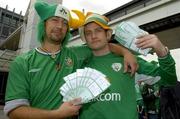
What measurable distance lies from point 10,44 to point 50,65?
1865 cm

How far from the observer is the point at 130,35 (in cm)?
196

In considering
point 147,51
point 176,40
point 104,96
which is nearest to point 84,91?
point 104,96

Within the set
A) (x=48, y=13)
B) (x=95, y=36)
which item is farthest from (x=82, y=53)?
(x=48, y=13)

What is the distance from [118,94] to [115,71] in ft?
0.57

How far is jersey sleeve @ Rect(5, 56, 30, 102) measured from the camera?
1697 mm

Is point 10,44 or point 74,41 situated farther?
point 10,44

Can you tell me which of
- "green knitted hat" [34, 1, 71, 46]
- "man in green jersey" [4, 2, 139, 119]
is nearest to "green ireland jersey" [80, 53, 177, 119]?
"man in green jersey" [4, 2, 139, 119]

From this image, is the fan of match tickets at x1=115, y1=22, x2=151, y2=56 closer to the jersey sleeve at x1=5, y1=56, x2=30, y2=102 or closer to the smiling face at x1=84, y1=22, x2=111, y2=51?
the smiling face at x1=84, y1=22, x2=111, y2=51

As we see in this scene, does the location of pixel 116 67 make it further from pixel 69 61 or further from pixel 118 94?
pixel 69 61

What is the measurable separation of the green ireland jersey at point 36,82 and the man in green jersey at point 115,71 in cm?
27

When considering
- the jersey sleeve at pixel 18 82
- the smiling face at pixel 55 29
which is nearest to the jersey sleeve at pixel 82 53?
the smiling face at pixel 55 29

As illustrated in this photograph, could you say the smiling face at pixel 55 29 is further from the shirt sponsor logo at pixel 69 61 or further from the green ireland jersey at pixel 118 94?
the green ireland jersey at pixel 118 94

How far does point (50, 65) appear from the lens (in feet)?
5.98

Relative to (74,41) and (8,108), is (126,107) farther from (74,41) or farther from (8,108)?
(74,41)
